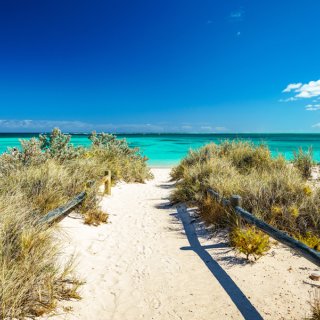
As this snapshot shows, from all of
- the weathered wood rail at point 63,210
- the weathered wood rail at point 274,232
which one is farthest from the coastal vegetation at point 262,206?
the weathered wood rail at point 63,210

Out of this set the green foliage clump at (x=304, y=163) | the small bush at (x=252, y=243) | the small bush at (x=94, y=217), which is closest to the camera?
the small bush at (x=252, y=243)

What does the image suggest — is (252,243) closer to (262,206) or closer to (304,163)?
(262,206)

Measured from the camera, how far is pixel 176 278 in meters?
4.36

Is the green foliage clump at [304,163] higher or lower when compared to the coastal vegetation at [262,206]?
higher

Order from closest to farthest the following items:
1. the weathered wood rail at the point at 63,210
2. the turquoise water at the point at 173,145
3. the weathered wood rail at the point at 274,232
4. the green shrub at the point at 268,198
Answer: the weathered wood rail at the point at 274,232 → the weathered wood rail at the point at 63,210 → the green shrub at the point at 268,198 → the turquoise water at the point at 173,145

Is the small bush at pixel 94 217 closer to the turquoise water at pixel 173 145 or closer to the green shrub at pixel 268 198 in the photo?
the green shrub at pixel 268 198

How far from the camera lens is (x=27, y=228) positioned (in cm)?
367

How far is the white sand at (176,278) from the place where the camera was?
3447 millimetres

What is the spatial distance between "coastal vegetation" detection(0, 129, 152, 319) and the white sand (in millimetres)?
368

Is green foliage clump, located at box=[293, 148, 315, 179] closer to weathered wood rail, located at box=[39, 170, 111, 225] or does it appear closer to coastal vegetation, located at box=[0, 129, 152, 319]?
coastal vegetation, located at box=[0, 129, 152, 319]

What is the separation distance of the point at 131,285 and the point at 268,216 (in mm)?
3306

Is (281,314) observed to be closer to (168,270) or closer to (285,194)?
(168,270)

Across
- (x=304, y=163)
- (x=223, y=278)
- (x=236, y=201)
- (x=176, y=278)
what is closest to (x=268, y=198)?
(x=236, y=201)

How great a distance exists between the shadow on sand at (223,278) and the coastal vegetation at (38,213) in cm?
210
